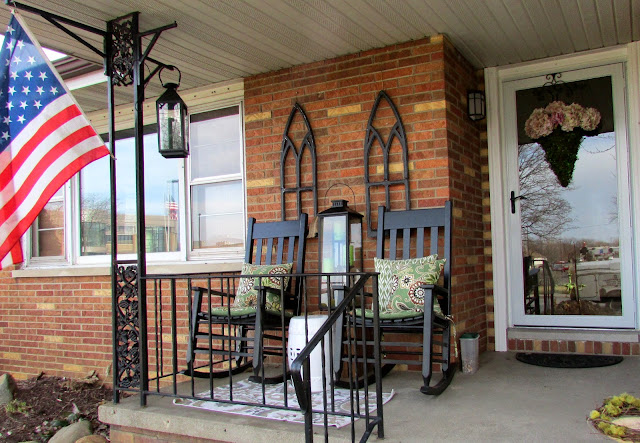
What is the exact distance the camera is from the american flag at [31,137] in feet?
9.75

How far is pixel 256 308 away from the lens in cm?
359

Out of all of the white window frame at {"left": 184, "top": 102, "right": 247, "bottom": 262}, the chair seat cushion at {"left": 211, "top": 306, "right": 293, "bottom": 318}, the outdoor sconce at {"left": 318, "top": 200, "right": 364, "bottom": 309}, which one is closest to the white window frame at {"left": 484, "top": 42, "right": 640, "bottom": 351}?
the outdoor sconce at {"left": 318, "top": 200, "right": 364, "bottom": 309}

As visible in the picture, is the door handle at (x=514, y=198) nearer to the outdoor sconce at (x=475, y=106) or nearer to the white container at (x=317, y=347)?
the outdoor sconce at (x=475, y=106)

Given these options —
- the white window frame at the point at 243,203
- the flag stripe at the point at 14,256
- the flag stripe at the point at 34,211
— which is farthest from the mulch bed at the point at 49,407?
the flag stripe at the point at 34,211

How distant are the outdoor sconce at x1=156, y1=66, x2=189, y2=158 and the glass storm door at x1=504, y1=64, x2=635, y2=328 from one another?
2.46 m

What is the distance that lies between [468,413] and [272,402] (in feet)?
3.38

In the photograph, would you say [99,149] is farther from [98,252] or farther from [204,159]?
[98,252]

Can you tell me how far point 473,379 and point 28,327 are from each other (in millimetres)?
4620

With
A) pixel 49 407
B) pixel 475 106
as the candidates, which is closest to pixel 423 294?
pixel 475 106

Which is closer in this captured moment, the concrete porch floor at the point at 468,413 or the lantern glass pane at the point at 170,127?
the concrete porch floor at the point at 468,413

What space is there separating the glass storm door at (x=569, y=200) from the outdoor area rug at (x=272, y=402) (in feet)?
5.76

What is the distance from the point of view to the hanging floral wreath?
4230 millimetres

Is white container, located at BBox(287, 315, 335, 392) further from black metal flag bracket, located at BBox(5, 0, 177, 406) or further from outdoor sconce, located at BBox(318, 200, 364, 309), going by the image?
black metal flag bracket, located at BBox(5, 0, 177, 406)

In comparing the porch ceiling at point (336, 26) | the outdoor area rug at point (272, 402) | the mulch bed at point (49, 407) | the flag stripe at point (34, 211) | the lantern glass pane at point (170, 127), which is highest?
the porch ceiling at point (336, 26)
